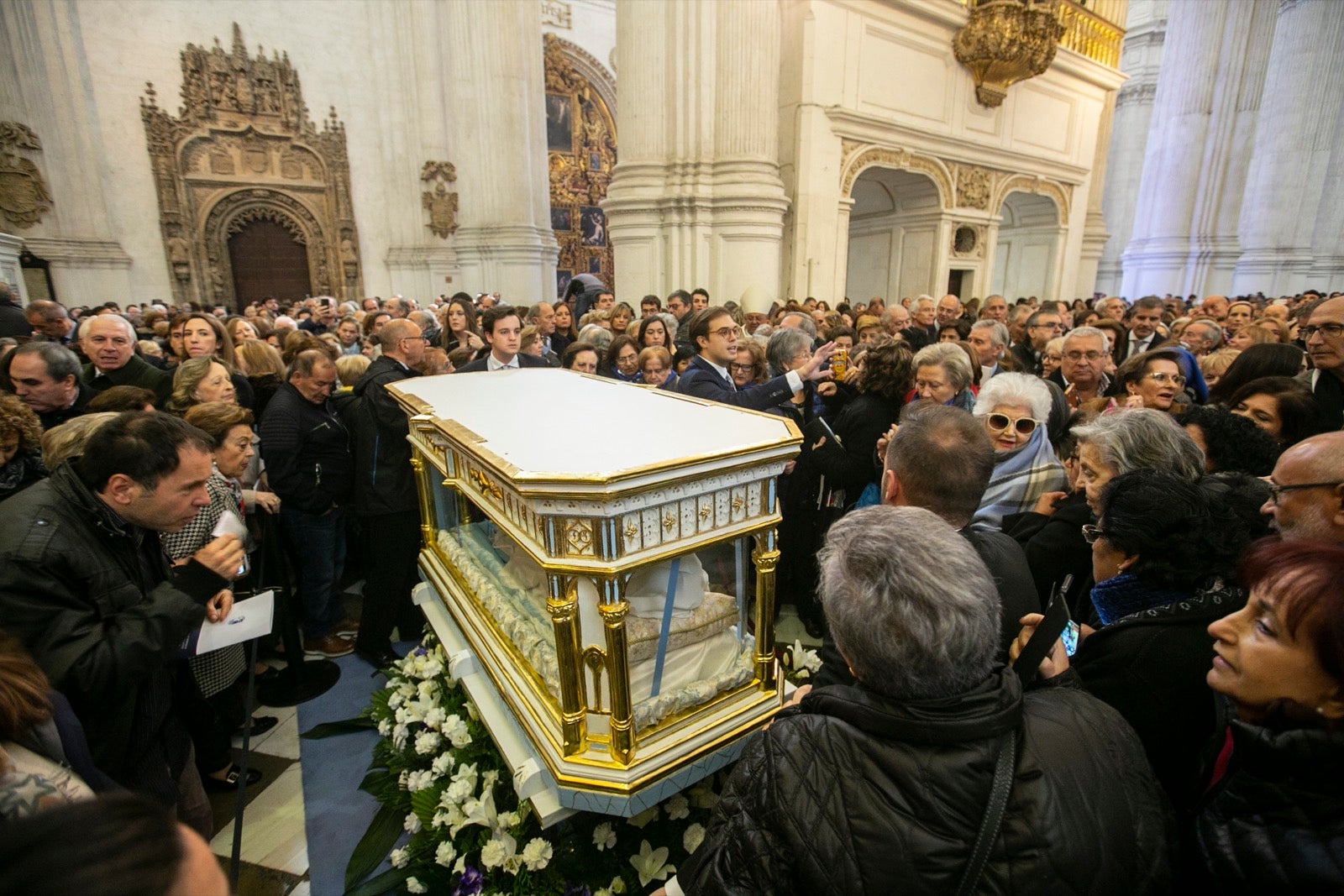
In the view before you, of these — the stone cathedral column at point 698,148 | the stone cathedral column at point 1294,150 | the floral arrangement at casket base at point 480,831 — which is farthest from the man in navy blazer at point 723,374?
the stone cathedral column at point 1294,150

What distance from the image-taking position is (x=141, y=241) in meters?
11.6

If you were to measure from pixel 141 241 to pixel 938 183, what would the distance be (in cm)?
1508

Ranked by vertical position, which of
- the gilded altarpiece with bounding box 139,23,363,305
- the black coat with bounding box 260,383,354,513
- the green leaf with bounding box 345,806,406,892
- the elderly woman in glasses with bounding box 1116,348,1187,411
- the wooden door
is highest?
the gilded altarpiece with bounding box 139,23,363,305

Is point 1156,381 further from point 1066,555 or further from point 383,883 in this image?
point 383,883

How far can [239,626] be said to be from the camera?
1.85m

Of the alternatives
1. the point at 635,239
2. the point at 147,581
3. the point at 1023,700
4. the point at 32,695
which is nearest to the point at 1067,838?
the point at 1023,700

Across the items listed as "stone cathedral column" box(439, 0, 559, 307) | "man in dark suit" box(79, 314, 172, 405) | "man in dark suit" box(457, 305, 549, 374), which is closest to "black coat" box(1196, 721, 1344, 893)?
"man in dark suit" box(457, 305, 549, 374)

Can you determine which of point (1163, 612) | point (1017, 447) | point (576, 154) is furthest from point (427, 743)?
point (576, 154)

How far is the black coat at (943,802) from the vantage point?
84 centimetres

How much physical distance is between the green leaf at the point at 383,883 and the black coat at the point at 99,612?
2.24ft

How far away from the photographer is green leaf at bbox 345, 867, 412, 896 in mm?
2016

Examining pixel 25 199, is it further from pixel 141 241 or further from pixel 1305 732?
pixel 1305 732

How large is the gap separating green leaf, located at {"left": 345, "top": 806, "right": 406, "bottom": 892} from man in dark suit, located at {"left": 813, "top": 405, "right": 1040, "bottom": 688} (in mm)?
1852

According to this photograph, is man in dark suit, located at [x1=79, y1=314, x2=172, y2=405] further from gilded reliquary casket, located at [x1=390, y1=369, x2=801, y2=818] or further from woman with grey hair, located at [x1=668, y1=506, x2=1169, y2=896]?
woman with grey hair, located at [x1=668, y1=506, x2=1169, y2=896]
